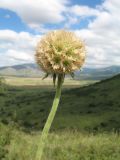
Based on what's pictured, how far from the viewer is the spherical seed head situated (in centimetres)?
432

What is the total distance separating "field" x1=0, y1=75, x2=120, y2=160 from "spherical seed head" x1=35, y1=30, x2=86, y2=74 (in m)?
10.2

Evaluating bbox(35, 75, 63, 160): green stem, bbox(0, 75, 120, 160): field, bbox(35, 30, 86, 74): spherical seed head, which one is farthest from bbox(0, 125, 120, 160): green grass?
bbox(35, 75, 63, 160): green stem

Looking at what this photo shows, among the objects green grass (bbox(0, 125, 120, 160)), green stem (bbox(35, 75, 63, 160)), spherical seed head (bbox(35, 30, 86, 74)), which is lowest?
green grass (bbox(0, 125, 120, 160))

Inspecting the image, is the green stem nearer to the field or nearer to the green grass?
the green grass

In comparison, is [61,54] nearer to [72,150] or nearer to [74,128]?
[72,150]

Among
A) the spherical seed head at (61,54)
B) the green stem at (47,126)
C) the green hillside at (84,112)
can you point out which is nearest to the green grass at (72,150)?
the spherical seed head at (61,54)

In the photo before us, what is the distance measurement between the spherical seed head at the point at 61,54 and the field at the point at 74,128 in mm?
10204

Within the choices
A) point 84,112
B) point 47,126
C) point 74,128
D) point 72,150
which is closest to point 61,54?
point 47,126

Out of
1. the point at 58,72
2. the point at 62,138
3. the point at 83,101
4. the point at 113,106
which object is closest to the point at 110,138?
the point at 62,138

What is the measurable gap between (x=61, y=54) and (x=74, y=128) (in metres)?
34.7

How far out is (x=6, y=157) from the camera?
1524 cm

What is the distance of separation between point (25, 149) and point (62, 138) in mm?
4124

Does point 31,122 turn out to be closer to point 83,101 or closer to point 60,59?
point 83,101

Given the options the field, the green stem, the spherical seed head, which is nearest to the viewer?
the green stem
